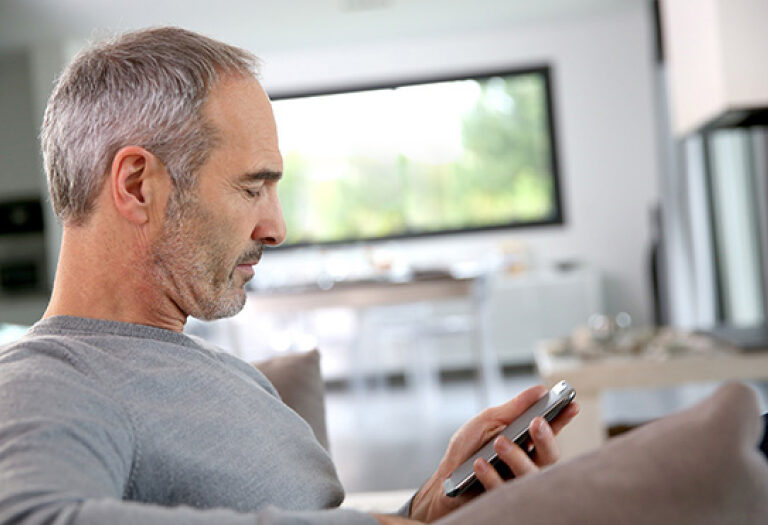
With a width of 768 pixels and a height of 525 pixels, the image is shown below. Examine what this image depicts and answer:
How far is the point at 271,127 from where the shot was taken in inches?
36.1

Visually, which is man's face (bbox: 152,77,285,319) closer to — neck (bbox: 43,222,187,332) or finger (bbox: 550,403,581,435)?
neck (bbox: 43,222,187,332)

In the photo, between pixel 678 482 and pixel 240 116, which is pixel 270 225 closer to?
pixel 240 116

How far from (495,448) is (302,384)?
527mm

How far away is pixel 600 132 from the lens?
271 inches

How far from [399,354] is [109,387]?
5.72 meters

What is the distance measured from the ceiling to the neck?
4656mm

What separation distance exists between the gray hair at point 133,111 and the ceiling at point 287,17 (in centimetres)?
461

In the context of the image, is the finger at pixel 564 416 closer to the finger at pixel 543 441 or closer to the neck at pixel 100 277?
the finger at pixel 543 441

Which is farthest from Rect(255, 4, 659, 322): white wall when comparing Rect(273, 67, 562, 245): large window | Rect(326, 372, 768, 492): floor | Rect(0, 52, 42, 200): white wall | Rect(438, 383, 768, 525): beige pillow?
Rect(438, 383, 768, 525): beige pillow

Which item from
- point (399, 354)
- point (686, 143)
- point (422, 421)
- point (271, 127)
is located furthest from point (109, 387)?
point (399, 354)

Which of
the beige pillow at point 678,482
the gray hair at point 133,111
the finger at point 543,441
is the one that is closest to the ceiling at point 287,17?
the gray hair at point 133,111

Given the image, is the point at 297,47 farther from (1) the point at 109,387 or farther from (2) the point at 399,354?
(1) the point at 109,387

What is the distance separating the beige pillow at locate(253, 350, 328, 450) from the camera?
128 centimetres

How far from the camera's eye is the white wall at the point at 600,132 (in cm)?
685
